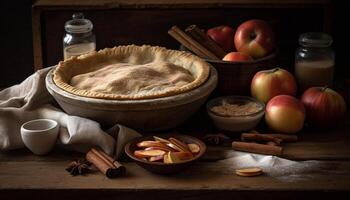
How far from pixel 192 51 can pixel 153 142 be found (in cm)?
39

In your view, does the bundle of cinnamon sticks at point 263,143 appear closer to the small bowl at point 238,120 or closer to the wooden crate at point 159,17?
the small bowl at point 238,120

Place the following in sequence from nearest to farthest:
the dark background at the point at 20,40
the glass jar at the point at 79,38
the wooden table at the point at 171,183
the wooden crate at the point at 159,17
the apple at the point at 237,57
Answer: the wooden table at the point at 171,183
the apple at the point at 237,57
the glass jar at the point at 79,38
the wooden crate at the point at 159,17
the dark background at the point at 20,40

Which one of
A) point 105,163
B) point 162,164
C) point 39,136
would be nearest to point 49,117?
point 39,136

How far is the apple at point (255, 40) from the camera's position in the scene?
149 cm

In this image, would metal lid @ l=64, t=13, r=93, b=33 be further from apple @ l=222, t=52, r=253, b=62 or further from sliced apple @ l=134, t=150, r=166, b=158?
sliced apple @ l=134, t=150, r=166, b=158

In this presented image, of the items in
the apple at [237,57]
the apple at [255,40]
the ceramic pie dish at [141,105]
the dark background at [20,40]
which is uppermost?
the apple at [255,40]

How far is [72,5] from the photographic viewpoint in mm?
1810

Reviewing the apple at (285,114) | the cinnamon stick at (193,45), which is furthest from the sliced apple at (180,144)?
the cinnamon stick at (193,45)

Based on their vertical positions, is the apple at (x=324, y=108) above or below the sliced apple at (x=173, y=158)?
above

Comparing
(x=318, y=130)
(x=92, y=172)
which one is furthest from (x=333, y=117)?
(x=92, y=172)

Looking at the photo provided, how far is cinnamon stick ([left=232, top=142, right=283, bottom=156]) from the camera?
1226 mm

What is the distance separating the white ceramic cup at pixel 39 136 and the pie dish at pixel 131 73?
0.09 metres

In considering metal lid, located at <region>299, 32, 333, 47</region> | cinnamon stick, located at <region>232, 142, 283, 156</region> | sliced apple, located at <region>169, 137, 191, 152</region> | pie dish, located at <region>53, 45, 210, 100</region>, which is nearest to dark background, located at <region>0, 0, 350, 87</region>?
metal lid, located at <region>299, 32, 333, 47</region>

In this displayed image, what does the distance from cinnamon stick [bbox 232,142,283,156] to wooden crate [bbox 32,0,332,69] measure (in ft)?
1.97
